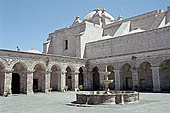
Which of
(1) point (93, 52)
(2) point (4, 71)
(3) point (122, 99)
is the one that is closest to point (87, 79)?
(1) point (93, 52)

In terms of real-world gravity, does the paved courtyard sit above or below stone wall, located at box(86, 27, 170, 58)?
below

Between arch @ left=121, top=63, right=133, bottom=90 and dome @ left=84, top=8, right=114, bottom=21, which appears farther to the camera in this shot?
dome @ left=84, top=8, right=114, bottom=21

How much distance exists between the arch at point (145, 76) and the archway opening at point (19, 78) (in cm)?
1220

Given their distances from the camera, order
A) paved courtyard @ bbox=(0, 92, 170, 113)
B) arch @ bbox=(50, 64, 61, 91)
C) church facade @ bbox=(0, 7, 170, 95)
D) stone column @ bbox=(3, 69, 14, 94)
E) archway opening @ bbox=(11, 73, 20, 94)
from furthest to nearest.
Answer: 1. arch @ bbox=(50, 64, 61, 91)
2. archway opening @ bbox=(11, 73, 20, 94)
3. church facade @ bbox=(0, 7, 170, 95)
4. stone column @ bbox=(3, 69, 14, 94)
5. paved courtyard @ bbox=(0, 92, 170, 113)

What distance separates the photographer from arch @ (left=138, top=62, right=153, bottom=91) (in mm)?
20422

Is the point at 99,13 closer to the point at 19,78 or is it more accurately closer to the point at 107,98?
the point at 19,78

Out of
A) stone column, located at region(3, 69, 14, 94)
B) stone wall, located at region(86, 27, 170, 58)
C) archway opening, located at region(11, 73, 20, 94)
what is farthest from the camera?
archway opening, located at region(11, 73, 20, 94)

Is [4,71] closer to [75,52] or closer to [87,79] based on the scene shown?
[87,79]

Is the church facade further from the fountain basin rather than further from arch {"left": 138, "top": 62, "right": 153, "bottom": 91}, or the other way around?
the fountain basin

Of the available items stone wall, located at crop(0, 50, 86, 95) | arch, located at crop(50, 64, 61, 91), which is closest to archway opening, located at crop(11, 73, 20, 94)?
stone wall, located at crop(0, 50, 86, 95)

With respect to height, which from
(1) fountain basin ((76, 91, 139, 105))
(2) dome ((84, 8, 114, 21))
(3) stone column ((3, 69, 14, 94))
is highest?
(2) dome ((84, 8, 114, 21))

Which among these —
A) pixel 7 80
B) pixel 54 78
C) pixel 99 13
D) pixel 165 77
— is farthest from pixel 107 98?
pixel 99 13

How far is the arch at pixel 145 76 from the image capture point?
67.0ft

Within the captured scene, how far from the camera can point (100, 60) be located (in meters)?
22.0
